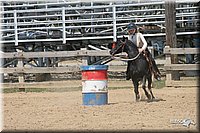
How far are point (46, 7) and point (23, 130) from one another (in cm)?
1602

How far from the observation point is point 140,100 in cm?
1391

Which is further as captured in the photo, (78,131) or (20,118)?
(20,118)

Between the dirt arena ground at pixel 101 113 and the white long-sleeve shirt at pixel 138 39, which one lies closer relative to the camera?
the dirt arena ground at pixel 101 113

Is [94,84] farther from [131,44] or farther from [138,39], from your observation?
[138,39]

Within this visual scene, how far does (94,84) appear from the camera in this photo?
1275cm

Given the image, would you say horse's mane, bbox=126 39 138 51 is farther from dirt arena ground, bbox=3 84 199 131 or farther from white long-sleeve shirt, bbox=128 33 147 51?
dirt arena ground, bbox=3 84 199 131

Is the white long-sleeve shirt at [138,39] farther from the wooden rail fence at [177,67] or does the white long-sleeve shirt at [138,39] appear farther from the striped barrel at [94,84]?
the wooden rail fence at [177,67]

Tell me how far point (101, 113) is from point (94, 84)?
144 cm

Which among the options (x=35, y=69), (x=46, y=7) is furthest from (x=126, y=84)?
(x=46, y=7)

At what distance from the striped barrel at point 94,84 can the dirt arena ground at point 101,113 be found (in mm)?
255

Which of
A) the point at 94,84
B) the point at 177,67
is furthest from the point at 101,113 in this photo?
the point at 177,67

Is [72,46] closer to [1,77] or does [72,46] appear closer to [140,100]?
[1,77]

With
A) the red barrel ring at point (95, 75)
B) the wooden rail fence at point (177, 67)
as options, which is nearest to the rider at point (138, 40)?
the red barrel ring at point (95, 75)

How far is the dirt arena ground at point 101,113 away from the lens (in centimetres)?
960
